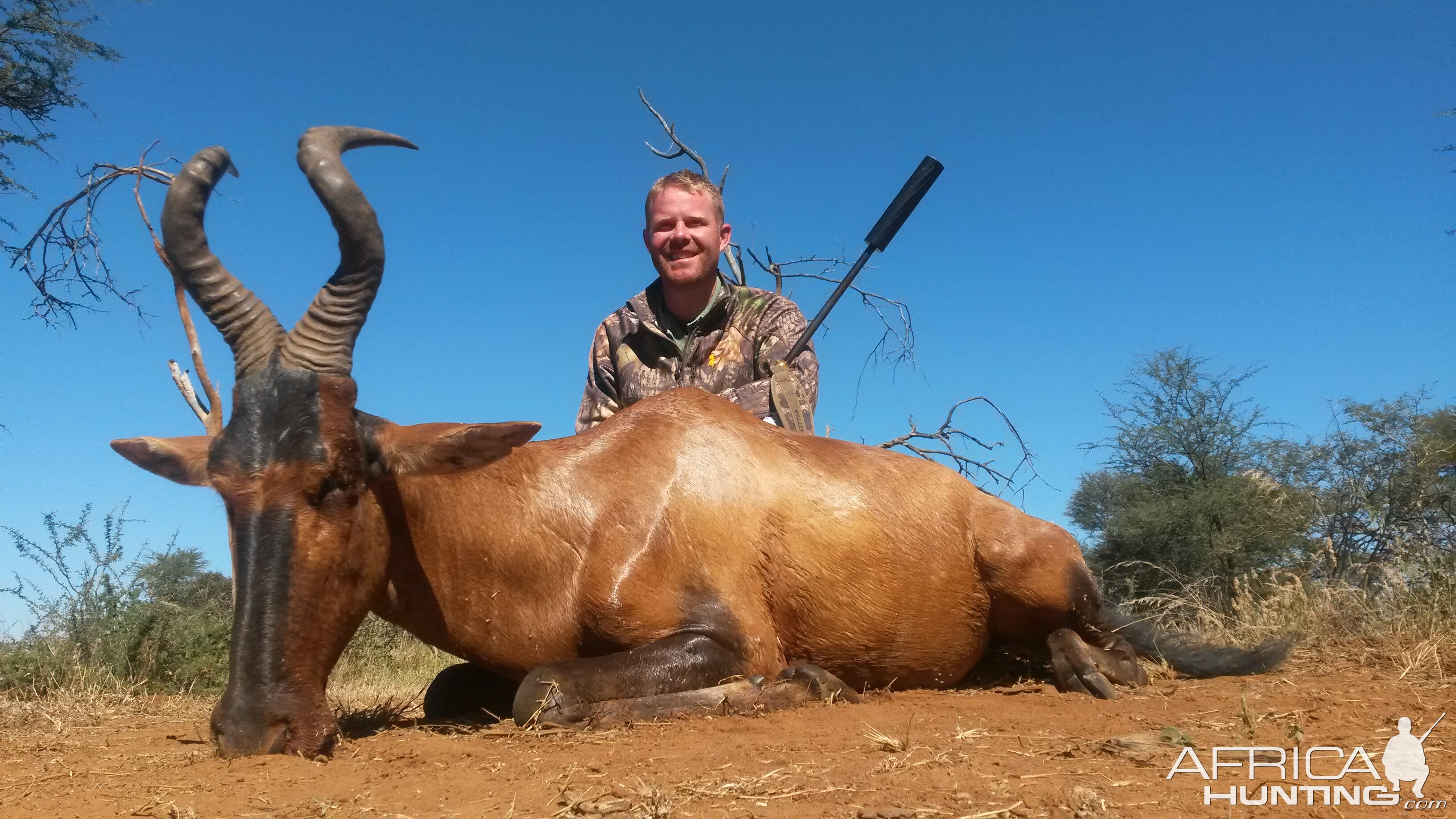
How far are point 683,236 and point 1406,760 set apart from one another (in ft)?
17.0

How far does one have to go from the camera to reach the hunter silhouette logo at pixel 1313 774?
252 centimetres

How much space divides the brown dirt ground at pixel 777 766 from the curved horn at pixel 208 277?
5.56 feet

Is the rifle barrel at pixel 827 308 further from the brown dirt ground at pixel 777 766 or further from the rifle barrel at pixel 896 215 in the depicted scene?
the brown dirt ground at pixel 777 766

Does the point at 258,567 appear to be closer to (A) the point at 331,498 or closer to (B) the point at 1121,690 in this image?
(A) the point at 331,498

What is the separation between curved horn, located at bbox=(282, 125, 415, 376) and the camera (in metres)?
4.23

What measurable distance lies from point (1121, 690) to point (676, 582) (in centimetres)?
253

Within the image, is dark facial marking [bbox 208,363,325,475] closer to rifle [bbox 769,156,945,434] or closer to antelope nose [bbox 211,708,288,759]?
antelope nose [bbox 211,708,288,759]

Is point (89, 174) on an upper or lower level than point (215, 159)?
upper

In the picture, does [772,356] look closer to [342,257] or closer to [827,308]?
[827,308]

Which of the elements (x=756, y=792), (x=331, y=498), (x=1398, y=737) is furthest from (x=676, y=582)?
(x=1398, y=737)

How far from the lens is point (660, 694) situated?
4.02m

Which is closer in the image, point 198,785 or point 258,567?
point 198,785

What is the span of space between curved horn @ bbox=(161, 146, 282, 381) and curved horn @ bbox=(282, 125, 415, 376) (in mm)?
164

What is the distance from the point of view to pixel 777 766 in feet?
9.70
